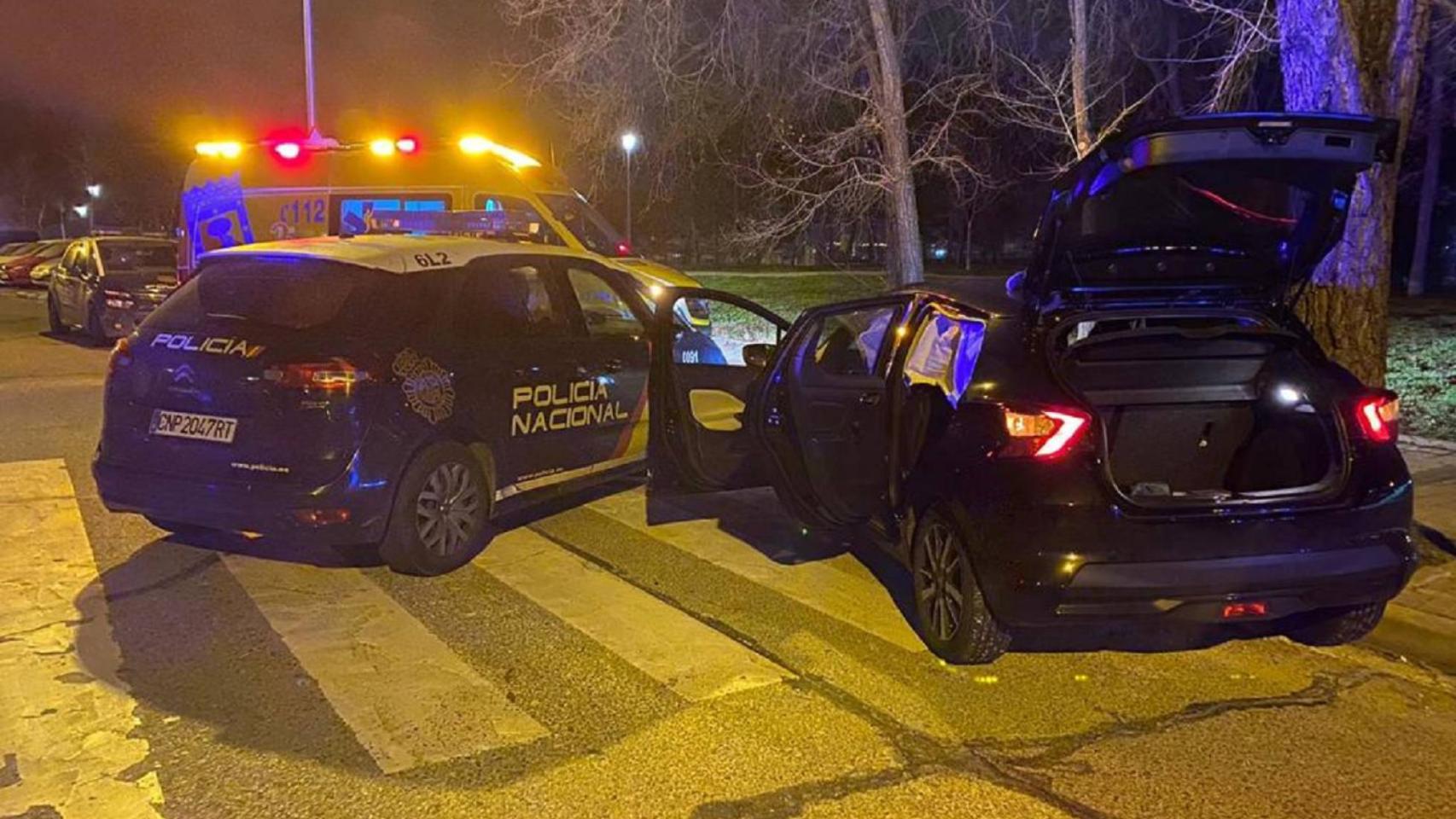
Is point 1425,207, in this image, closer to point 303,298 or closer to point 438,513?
point 438,513

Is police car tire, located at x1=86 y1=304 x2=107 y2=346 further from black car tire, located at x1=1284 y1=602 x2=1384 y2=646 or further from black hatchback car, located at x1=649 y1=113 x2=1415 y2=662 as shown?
black car tire, located at x1=1284 y1=602 x2=1384 y2=646

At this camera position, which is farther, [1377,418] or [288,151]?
[288,151]

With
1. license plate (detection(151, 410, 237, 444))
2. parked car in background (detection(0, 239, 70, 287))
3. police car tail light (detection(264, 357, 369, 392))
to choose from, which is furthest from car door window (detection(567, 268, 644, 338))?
parked car in background (detection(0, 239, 70, 287))

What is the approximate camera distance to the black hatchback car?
415 cm

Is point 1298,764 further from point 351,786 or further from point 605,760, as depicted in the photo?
point 351,786

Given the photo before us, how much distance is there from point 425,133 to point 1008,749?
9749 millimetres

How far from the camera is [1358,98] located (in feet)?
19.6

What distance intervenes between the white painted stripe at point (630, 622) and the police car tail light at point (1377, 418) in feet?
7.82

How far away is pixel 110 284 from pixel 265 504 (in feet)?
41.3

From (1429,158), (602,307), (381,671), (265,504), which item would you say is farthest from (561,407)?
(1429,158)

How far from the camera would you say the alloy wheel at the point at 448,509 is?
5711 mm

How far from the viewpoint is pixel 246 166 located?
12.6m

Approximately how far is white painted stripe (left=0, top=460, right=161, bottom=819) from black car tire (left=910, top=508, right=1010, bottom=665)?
9.36 feet

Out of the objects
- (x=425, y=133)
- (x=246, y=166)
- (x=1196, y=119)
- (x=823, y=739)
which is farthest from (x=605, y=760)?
(x=246, y=166)
